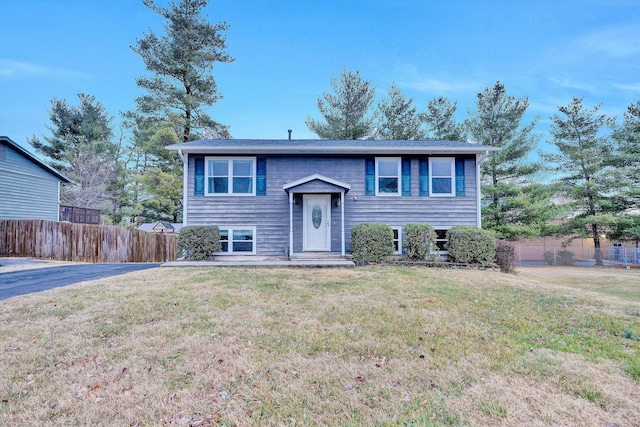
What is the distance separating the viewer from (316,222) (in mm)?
11281

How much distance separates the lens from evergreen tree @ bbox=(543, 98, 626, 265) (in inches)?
752

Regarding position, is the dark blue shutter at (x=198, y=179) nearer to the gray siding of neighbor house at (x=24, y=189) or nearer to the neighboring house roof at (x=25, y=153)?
the neighboring house roof at (x=25, y=153)

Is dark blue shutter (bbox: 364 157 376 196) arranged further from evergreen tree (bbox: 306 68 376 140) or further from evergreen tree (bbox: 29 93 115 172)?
evergreen tree (bbox: 29 93 115 172)

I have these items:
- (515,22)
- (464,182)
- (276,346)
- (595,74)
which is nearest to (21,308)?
(276,346)

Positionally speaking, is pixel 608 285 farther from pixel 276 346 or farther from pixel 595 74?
pixel 595 74

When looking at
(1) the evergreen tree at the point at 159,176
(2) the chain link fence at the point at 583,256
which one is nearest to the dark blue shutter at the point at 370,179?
(1) the evergreen tree at the point at 159,176

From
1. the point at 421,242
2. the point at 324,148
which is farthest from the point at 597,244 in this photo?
the point at 324,148

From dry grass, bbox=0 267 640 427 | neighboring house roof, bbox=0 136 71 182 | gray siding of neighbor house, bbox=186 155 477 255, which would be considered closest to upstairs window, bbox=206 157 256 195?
gray siding of neighbor house, bbox=186 155 477 255

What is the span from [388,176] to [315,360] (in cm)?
931

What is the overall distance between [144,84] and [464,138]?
2167 centimetres

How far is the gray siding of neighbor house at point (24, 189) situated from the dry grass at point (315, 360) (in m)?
15.0

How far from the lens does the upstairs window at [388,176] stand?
37.4 ft

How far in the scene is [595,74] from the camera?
709 inches

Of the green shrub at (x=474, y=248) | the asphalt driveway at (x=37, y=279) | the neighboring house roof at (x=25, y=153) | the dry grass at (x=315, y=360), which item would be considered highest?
the neighboring house roof at (x=25, y=153)
